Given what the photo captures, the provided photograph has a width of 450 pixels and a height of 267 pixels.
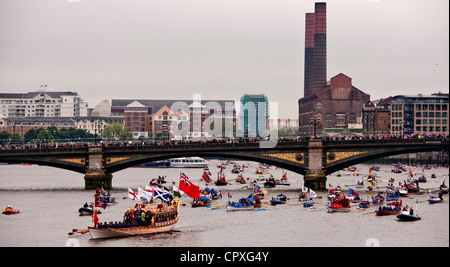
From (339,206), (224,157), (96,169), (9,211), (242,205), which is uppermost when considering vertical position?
(224,157)

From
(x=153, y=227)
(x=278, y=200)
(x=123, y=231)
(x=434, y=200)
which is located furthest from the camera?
(x=434, y=200)

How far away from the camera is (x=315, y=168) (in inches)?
4621

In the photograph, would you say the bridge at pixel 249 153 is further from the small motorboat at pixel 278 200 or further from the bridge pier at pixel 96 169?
the small motorboat at pixel 278 200

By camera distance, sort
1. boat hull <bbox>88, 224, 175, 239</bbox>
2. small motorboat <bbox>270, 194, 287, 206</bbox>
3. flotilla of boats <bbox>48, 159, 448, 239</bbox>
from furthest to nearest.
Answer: small motorboat <bbox>270, 194, 287, 206</bbox> < flotilla of boats <bbox>48, 159, 448, 239</bbox> < boat hull <bbox>88, 224, 175, 239</bbox>

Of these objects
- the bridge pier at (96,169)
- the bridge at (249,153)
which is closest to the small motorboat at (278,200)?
the bridge at (249,153)

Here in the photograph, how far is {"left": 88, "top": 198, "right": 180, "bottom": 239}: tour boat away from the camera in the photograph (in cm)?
6925

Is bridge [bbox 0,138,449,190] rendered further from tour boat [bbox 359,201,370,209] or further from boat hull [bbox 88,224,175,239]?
boat hull [bbox 88,224,175,239]

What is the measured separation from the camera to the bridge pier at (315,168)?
11619 centimetres

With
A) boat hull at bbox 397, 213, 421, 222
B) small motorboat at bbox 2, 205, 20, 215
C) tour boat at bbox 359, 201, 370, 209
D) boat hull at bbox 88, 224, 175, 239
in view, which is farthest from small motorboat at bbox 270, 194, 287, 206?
A: small motorboat at bbox 2, 205, 20, 215

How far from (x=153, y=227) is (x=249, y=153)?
48.9m

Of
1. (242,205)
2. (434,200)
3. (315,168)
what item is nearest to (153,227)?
(242,205)

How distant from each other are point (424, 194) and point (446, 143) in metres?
9.90

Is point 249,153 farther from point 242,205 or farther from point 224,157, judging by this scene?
point 242,205
